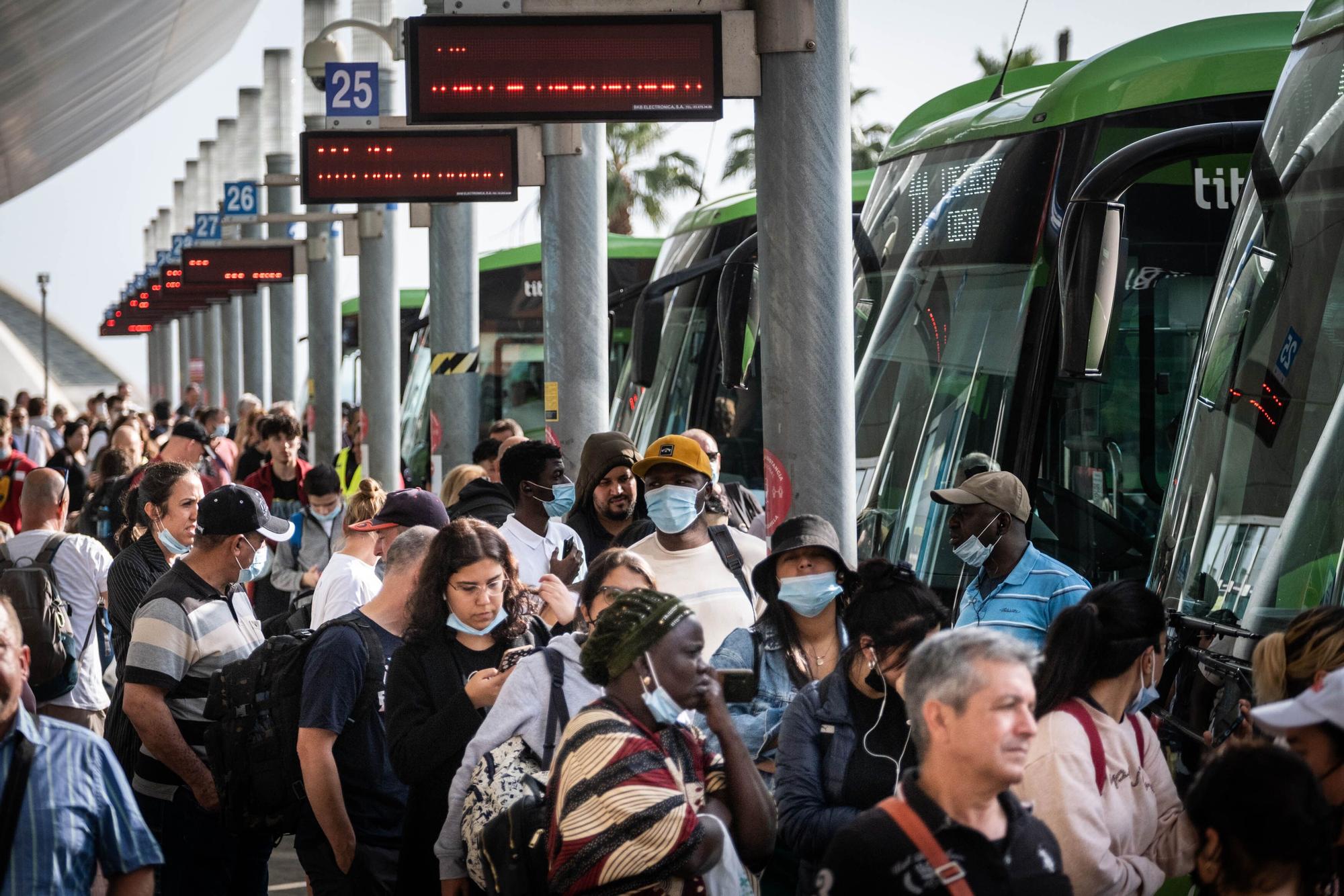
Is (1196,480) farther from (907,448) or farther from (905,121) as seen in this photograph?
(905,121)

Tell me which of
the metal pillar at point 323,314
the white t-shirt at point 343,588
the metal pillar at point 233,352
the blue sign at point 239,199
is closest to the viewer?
the white t-shirt at point 343,588

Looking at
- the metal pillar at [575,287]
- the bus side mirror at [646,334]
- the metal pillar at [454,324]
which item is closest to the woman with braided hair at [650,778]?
the metal pillar at [575,287]

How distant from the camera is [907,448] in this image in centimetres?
913

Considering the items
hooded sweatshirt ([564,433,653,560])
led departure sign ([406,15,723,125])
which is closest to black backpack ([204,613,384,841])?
hooded sweatshirt ([564,433,653,560])

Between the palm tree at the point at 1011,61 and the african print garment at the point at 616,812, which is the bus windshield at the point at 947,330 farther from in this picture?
the palm tree at the point at 1011,61

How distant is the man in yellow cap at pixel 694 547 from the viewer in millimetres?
6539

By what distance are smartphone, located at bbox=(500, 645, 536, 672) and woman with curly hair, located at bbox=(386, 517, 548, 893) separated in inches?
1.5

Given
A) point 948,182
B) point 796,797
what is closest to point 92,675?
point 796,797

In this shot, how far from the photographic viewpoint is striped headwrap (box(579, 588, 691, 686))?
4.05 m

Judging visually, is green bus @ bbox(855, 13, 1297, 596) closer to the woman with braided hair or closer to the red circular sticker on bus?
the red circular sticker on bus

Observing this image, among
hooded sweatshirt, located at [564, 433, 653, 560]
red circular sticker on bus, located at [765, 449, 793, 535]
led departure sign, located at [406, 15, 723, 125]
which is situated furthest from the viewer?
hooded sweatshirt, located at [564, 433, 653, 560]

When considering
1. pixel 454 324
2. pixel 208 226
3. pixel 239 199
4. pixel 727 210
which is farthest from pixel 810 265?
pixel 208 226

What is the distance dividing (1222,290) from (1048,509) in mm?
2028

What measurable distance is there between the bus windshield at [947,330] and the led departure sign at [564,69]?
6.55 feet
